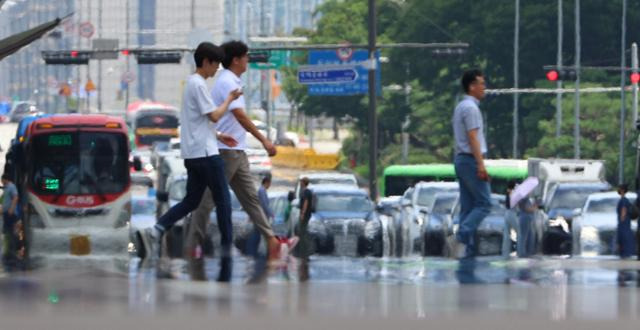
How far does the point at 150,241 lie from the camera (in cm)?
1562

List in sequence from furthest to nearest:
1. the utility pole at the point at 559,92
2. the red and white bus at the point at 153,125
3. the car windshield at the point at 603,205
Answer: the red and white bus at the point at 153,125, the utility pole at the point at 559,92, the car windshield at the point at 603,205

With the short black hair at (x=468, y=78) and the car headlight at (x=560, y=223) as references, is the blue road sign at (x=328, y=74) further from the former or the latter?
the short black hair at (x=468, y=78)

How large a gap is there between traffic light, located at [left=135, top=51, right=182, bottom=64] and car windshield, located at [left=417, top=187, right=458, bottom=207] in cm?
2387

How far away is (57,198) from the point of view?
30297 millimetres

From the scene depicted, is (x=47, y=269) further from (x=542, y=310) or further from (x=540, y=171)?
(x=540, y=171)

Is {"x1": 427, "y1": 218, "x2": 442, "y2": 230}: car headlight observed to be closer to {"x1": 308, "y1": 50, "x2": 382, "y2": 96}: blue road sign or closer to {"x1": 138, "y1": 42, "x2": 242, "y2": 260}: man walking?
{"x1": 138, "y1": 42, "x2": 242, "y2": 260}: man walking

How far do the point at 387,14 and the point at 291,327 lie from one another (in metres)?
75.5

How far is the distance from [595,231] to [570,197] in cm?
603

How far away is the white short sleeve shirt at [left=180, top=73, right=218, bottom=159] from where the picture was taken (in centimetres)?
1284

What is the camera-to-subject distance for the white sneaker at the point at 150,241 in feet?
45.5

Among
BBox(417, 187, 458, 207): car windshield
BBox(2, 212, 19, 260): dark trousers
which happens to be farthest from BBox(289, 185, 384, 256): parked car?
BBox(417, 187, 458, 207): car windshield

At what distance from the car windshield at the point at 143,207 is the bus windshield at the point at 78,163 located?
12.2 feet

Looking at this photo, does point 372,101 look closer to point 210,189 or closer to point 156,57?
point 156,57

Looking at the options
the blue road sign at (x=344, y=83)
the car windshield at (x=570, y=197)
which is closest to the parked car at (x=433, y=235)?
the car windshield at (x=570, y=197)
